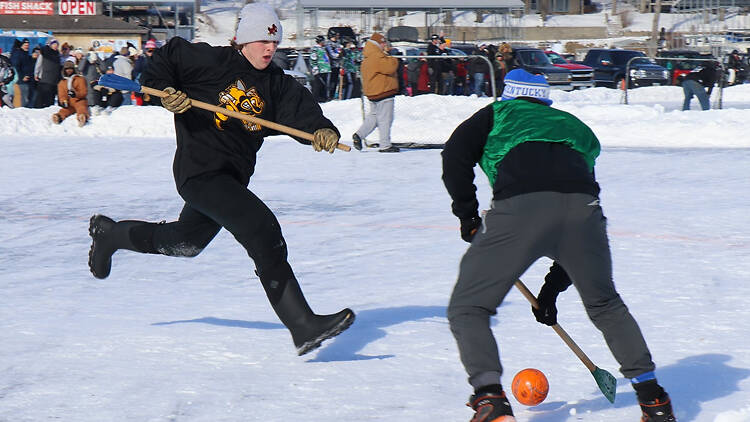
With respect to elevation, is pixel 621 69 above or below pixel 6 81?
below

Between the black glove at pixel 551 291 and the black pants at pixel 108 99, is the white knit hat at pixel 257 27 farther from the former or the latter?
the black pants at pixel 108 99

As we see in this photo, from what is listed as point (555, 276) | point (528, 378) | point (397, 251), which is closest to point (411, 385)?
point (528, 378)

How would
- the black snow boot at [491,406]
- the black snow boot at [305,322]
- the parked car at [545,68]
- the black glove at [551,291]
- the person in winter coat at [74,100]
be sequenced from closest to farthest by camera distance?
the black snow boot at [491,406]
the black glove at [551,291]
the black snow boot at [305,322]
the person in winter coat at [74,100]
the parked car at [545,68]

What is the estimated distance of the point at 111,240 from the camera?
A: 17.2ft

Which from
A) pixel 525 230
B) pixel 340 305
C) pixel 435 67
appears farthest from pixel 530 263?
pixel 435 67

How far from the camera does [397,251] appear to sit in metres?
7.30

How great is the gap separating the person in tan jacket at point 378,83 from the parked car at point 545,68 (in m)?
12.0

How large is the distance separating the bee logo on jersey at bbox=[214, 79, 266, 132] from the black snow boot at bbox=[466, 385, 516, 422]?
6.12ft

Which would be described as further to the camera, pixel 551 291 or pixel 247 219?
pixel 247 219

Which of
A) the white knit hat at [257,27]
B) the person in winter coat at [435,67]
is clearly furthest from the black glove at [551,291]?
the person in winter coat at [435,67]

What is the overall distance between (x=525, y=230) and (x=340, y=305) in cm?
260

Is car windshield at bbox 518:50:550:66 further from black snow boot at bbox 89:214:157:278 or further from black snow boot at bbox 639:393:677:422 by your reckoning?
black snow boot at bbox 639:393:677:422

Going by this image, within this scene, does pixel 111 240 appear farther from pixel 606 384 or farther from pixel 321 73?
pixel 321 73

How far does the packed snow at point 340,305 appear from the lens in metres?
3.99
